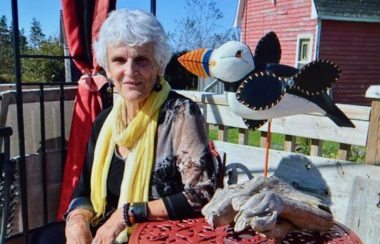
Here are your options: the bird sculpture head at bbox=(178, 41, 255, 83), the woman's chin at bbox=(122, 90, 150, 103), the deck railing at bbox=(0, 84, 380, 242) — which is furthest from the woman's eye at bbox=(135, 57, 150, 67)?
the deck railing at bbox=(0, 84, 380, 242)

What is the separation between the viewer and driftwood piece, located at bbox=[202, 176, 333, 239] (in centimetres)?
99

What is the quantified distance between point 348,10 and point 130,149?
33.4 ft

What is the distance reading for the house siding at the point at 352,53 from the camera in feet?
33.7

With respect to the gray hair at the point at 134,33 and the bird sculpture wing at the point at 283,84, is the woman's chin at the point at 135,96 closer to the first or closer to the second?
the gray hair at the point at 134,33

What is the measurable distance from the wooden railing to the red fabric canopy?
1.90 ft

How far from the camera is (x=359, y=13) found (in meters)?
10.3

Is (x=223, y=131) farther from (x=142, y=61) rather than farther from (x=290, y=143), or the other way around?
(x=142, y=61)

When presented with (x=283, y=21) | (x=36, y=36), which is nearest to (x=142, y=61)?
(x=283, y=21)

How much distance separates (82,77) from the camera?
221 cm

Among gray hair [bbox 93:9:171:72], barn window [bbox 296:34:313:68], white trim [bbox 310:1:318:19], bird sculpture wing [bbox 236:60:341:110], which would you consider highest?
white trim [bbox 310:1:318:19]

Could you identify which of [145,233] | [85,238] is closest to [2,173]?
[85,238]

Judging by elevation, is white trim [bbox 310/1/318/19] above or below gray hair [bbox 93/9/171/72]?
above

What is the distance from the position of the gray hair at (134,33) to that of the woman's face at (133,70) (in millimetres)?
22

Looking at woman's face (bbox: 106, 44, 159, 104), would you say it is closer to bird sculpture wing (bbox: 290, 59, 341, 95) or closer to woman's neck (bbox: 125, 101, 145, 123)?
woman's neck (bbox: 125, 101, 145, 123)
